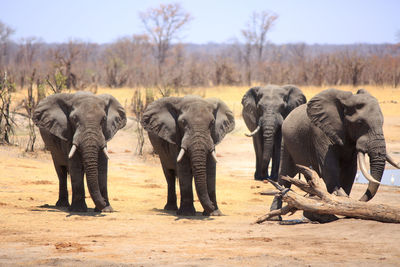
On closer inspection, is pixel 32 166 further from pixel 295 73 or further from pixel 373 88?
pixel 295 73

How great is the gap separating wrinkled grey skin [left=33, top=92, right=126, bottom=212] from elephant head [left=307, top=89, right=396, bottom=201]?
3264mm

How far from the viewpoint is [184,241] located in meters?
7.32

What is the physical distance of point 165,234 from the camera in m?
7.95

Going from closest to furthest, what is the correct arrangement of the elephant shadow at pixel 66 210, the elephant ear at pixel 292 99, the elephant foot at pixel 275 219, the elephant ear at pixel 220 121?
1. the elephant foot at pixel 275 219
2. the elephant shadow at pixel 66 210
3. the elephant ear at pixel 220 121
4. the elephant ear at pixel 292 99

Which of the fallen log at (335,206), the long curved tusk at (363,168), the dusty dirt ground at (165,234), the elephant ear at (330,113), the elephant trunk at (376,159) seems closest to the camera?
the dusty dirt ground at (165,234)

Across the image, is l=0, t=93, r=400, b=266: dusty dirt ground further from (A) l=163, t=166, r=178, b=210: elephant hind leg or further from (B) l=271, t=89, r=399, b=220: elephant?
(B) l=271, t=89, r=399, b=220: elephant

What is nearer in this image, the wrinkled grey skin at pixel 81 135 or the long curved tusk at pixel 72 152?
the long curved tusk at pixel 72 152

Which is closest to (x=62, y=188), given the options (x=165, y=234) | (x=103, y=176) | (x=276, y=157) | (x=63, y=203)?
(x=63, y=203)

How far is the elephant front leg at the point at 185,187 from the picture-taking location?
9703 millimetres

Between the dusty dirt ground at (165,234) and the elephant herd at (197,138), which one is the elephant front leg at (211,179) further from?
the dusty dirt ground at (165,234)

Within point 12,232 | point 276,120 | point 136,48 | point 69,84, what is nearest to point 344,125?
point 12,232

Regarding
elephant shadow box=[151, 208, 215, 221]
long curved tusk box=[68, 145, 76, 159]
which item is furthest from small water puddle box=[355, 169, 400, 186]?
long curved tusk box=[68, 145, 76, 159]

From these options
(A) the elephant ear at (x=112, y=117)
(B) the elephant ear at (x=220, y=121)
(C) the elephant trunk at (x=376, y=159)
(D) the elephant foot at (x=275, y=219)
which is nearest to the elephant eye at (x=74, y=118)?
(A) the elephant ear at (x=112, y=117)

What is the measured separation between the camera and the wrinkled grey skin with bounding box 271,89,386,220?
7.97 meters
